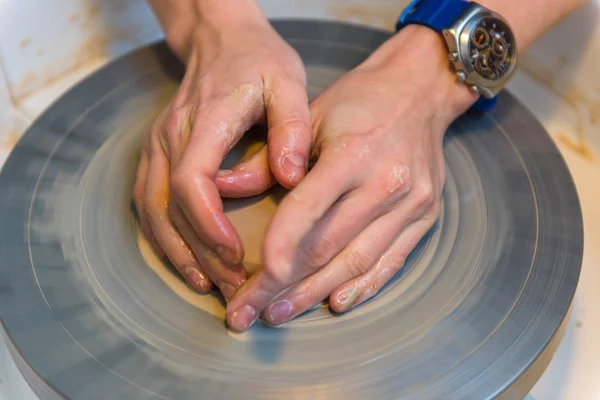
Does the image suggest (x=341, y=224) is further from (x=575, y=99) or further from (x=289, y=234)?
(x=575, y=99)

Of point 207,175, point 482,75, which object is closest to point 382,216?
point 207,175

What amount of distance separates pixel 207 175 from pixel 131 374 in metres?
0.29

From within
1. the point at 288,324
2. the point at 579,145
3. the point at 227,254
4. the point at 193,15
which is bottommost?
the point at 579,145

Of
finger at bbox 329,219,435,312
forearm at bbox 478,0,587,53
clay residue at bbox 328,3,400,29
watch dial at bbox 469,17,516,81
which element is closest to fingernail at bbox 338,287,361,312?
finger at bbox 329,219,435,312

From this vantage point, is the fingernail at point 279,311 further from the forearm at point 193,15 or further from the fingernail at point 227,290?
the forearm at point 193,15

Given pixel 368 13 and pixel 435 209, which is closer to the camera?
pixel 435 209

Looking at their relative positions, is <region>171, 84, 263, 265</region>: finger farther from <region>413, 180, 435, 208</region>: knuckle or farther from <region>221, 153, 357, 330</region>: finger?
<region>413, 180, 435, 208</region>: knuckle

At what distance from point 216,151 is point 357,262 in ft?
0.86

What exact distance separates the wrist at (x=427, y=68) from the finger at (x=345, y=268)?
0.25 m

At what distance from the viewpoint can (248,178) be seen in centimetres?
96

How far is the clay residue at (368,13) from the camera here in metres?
1.72

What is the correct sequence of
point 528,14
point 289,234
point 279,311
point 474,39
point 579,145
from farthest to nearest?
point 579,145, point 528,14, point 474,39, point 279,311, point 289,234

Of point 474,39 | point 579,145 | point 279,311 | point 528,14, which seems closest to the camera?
point 279,311

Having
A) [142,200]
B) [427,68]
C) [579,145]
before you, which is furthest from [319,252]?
[579,145]
